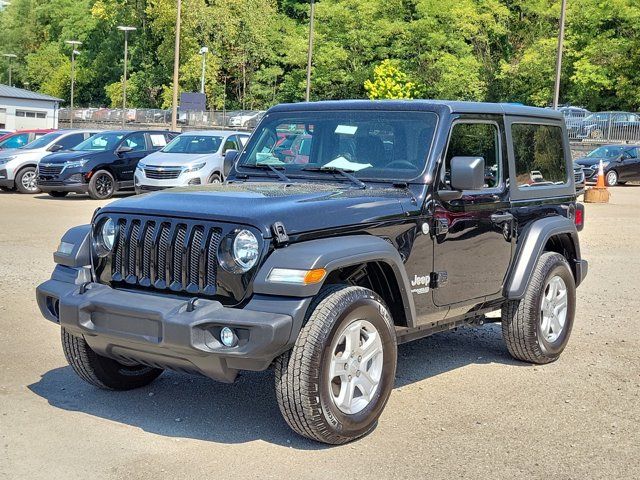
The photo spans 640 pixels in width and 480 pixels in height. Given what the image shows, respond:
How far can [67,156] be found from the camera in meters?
21.2

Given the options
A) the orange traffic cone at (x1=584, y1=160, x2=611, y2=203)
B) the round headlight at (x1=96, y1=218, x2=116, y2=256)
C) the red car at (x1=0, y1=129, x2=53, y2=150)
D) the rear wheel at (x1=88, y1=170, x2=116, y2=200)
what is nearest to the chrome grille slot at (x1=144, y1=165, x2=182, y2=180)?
the rear wheel at (x1=88, y1=170, x2=116, y2=200)

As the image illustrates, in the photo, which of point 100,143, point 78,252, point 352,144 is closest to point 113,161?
point 100,143

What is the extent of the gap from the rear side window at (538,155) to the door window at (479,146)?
0.24 metres

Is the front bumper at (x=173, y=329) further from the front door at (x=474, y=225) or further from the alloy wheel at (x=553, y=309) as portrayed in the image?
the alloy wheel at (x=553, y=309)

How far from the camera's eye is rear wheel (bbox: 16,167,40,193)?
73.7 feet

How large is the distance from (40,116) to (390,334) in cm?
5720

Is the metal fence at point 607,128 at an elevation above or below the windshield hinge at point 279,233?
above

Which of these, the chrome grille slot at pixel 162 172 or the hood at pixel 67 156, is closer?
the chrome grille slot at pixel 162 172

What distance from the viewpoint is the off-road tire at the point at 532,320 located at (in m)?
6.50

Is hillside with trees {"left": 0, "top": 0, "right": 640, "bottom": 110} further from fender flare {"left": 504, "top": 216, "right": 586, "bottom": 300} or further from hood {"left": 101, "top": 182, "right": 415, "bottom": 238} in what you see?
hood {"left": 101, "top": 182, "right": 415, "bottom": 238}

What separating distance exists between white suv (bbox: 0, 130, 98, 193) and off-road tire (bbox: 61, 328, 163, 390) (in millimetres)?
17377

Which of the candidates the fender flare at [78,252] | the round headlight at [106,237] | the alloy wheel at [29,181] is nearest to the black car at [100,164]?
the alloy wheel at [29,181]

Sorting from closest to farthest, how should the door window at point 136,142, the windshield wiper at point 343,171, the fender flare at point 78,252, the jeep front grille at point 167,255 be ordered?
the jeep front grille at point 167,255 → the fender flare at point 78,252 → the windshield wiper at point 343,171 → the door window at point 136,142

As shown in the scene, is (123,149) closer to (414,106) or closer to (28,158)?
(28,158)
